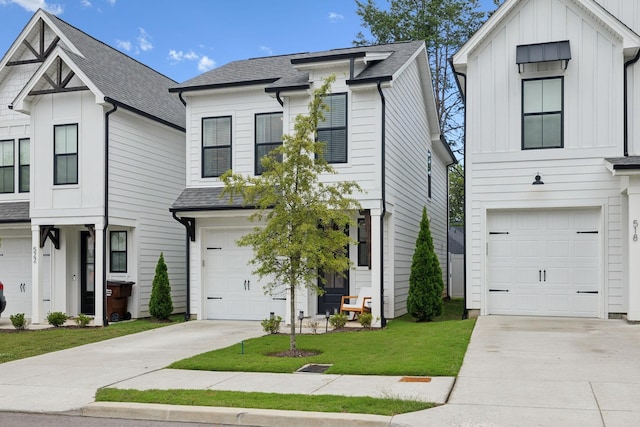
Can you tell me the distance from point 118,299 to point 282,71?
7542 millimetres

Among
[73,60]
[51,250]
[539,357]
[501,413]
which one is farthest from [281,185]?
[51,250]

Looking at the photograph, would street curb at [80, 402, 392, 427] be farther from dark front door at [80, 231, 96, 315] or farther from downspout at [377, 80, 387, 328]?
dark front door at [80, 231, 96, 315]

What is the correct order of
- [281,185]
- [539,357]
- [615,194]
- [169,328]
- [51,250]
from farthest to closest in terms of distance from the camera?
[51,250] → [169,328] → [615,194] → [281,185] → [539,357]

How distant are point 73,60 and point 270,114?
5249 mm

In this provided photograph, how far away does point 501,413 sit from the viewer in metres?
7.18

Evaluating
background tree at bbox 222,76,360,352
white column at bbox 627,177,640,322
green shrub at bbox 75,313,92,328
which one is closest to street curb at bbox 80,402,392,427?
background tree at bbox 222,76,360,352

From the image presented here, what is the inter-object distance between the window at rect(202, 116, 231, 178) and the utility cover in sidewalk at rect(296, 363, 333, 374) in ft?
27.7

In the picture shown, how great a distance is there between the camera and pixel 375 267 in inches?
601

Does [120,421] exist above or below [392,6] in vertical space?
below

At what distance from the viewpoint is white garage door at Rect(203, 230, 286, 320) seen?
684 inches

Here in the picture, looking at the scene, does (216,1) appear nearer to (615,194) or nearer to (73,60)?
(73,60)

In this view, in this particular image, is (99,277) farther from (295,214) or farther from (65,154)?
(295,214)

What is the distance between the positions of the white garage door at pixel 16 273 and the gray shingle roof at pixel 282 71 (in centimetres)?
681

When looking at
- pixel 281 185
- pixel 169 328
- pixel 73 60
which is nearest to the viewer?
pixel 281 185
